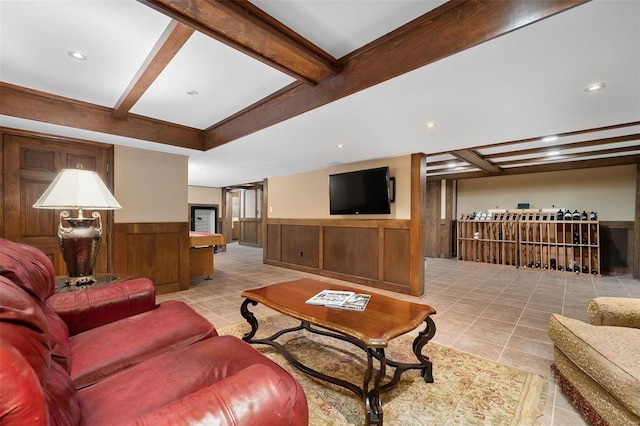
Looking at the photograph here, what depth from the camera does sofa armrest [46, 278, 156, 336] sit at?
1639 millimetres

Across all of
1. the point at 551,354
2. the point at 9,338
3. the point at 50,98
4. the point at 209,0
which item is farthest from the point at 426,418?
the point at 50,98

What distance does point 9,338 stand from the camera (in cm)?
72

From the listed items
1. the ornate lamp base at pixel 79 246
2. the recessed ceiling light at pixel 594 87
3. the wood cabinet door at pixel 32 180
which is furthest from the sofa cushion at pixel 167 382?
the wood cabinet door at pixel 32 180

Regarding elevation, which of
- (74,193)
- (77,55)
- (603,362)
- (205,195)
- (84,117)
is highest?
(77,55)

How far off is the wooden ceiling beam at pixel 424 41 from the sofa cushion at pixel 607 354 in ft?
5.93

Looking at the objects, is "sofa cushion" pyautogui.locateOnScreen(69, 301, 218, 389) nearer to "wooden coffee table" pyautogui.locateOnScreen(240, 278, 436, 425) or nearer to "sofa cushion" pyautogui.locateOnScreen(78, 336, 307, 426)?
"sofa cushion" pyautogui.locateOnScreen(78, 336, 307, 426)

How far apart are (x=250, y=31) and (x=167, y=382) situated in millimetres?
1840

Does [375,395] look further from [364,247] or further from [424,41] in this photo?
[364,247]

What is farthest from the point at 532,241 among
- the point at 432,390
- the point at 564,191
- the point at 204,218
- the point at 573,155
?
the point at 204,218

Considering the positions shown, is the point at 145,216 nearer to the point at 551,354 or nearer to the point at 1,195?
the point at 1,195

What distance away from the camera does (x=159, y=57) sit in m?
1.94

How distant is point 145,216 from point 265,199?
3085 mm

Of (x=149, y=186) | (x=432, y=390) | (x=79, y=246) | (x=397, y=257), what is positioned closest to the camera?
(x=432, y=390)

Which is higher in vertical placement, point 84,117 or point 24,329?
point 84,117
